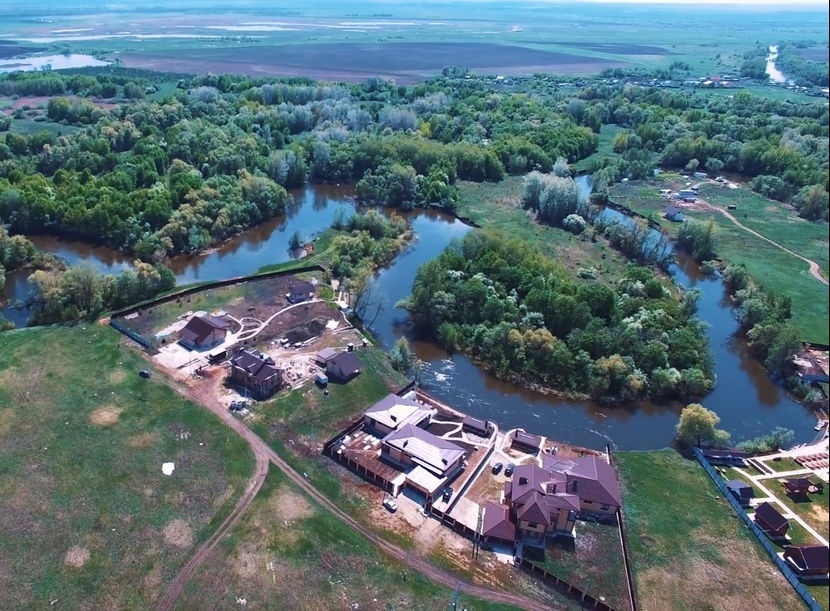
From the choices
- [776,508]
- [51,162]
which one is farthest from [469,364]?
[51,162]

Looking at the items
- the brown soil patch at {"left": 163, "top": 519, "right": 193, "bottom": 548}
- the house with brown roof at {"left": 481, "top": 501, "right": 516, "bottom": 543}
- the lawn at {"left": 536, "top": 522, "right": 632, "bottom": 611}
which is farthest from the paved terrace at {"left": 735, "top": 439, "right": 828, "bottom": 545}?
the brown soil patch at {"left": 163, "top": 519, "right": 193, "bottom": 548}

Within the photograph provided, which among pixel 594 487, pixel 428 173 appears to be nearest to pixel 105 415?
pixel 594 487

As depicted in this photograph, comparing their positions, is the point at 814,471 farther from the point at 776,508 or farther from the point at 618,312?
the point at 618,312

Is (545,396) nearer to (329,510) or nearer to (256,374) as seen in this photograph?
(329,510)

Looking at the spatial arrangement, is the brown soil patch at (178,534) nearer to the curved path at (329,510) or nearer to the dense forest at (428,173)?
the curved path at (329,510)

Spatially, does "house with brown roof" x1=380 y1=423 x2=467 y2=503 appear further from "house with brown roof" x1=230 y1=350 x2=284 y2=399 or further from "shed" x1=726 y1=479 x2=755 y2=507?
"shed" x1=726 y1=479 x2=755 y2=507

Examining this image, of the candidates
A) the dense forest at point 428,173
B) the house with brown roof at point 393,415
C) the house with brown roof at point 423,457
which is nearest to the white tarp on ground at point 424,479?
the house with brown roof at point 423,457
